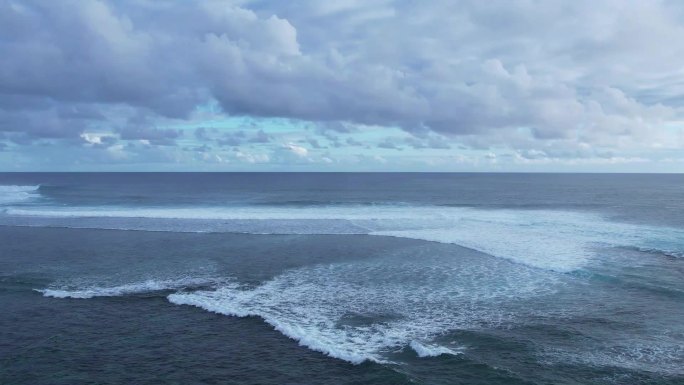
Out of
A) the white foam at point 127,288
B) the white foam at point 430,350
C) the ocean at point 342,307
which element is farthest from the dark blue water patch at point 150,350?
the white foam at point 430,350

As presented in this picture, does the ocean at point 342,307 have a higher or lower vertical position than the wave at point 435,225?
lower

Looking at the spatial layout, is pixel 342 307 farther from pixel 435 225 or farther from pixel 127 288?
pixel 435 225

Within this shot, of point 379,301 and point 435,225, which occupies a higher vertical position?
point 435,225

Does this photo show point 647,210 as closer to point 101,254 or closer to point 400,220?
point 400,220

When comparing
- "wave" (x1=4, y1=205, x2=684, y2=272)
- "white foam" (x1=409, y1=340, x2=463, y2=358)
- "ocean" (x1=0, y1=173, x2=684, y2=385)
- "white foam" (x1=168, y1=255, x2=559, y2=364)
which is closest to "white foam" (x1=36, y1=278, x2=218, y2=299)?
"ocean" (x1=0, y1=173, x2=684, y2=385)

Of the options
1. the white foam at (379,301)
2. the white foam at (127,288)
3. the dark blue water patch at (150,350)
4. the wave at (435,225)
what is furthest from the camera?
the wave at (435,225)

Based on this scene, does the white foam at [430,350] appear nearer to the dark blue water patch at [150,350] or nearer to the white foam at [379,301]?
the white foam at [379,301]

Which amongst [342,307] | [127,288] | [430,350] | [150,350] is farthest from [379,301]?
[127,288]
